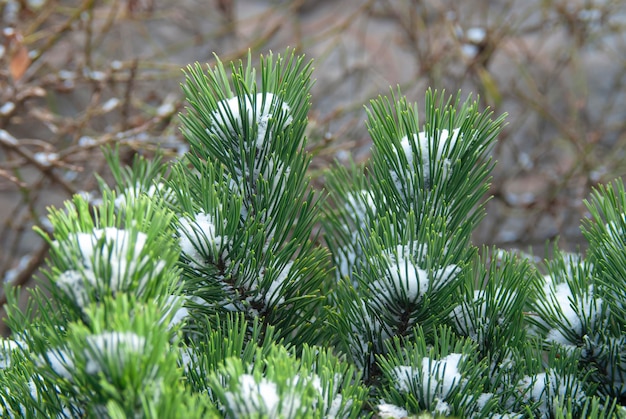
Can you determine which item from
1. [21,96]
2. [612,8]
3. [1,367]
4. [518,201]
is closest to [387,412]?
[1,367]

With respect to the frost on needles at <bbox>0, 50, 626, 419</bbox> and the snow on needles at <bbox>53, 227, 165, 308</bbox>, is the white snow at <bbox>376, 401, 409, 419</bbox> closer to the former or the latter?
the frost on needles at <bbox>0, 50, 626, 419</bbox>

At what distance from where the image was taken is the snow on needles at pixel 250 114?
630 mm

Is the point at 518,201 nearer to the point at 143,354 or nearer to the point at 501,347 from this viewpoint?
the point at 501,347

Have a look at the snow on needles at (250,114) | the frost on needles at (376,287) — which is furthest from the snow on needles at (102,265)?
the snow on needles at (250,114)

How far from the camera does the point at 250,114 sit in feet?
2.07

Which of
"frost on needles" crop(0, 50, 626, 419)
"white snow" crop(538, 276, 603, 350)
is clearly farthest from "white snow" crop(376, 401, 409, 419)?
"white snow" crop(538, 276, 603, 350)

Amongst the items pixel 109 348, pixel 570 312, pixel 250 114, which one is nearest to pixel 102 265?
pixel 109 348

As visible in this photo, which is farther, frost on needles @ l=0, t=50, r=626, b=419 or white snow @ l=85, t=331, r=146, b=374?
frost on needles @ l=0, t=50, r=626, b=419

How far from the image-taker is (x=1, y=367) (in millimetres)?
670

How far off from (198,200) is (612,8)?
254 cm

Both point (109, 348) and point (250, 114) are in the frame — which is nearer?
point (109, 348)

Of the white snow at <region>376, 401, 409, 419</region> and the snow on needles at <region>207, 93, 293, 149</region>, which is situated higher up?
the snow on needles at <region>207, 93, 293, 149</region>

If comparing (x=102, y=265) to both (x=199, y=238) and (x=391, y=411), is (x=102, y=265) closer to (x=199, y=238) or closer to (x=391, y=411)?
(x=199, y=238)

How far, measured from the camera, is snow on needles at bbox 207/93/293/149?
63 centimetres
